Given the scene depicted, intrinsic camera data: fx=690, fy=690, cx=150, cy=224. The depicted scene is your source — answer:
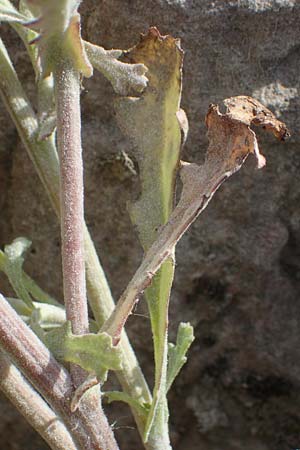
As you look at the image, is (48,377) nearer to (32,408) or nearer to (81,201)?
(32,408)

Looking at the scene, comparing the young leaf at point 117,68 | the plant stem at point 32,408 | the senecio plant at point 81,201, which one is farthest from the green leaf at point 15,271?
the young leaf at point 117,68

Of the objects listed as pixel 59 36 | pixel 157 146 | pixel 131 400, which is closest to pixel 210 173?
pixel 157 146

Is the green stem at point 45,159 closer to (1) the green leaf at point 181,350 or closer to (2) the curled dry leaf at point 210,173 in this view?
(1) the green leaf at point 181,350

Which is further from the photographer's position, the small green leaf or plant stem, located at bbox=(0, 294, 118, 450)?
the small green leaf

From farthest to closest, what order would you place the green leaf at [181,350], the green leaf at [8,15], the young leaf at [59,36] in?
the green leaf at [181,350] → the green leaf at [8,15] → the young leaf at [59,36]

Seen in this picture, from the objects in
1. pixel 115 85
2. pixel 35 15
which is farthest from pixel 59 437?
pixel 35 15

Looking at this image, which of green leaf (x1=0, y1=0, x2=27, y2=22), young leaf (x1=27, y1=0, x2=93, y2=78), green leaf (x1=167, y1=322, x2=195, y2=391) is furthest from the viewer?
green leaf (x1=167, y1=322, x2=195, y2=391)

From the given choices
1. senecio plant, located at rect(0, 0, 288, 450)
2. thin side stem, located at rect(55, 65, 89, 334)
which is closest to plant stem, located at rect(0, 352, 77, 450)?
senecio plant, located at rect(0, 0, 288, 450)

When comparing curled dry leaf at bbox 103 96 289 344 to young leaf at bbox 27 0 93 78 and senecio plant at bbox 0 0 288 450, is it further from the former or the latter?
young leaf at bbox 27 0 93 78
